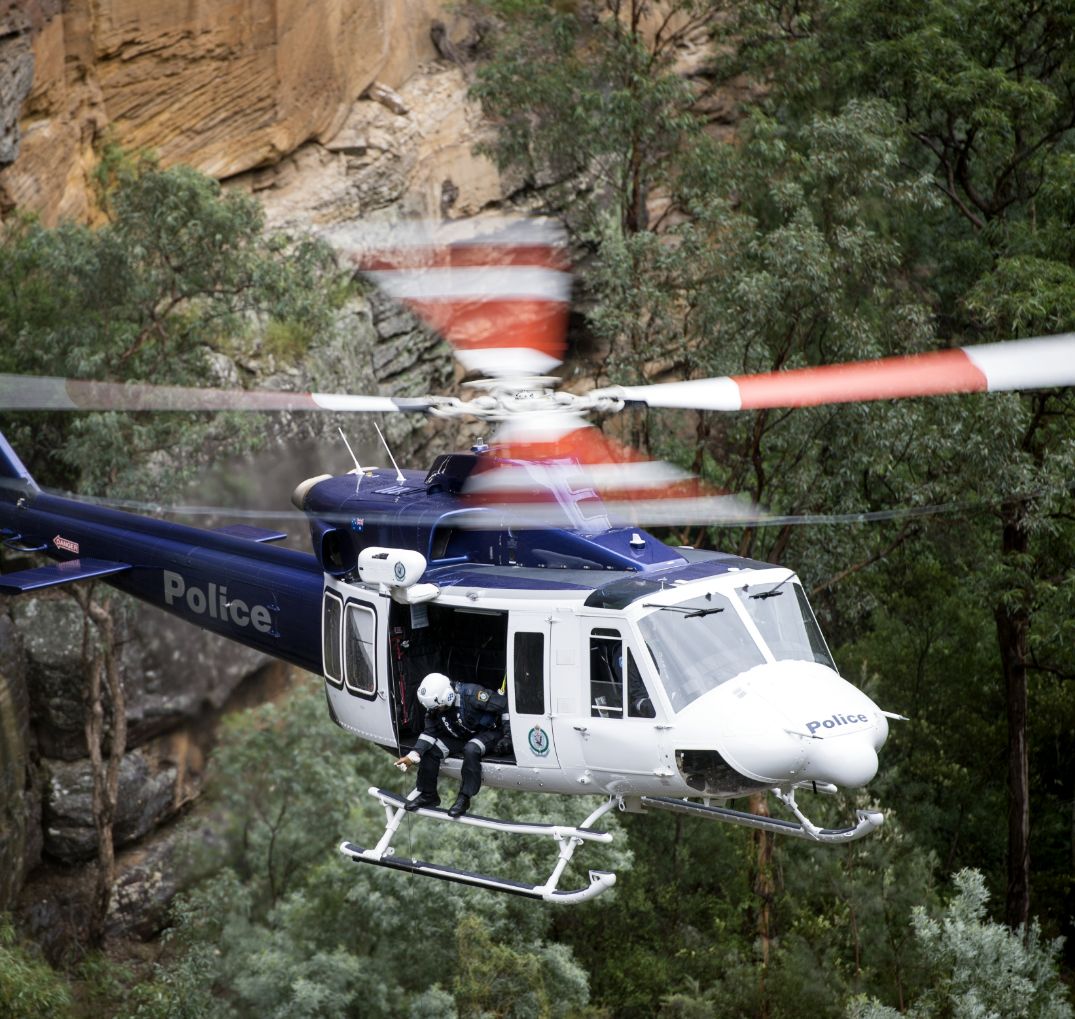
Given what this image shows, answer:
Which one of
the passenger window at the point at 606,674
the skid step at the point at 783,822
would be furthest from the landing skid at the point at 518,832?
the passenger window at the point at 606,674

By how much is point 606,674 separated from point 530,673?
0.43m

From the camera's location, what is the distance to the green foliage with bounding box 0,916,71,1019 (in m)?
12.6

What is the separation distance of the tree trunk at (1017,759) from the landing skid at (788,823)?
881cm

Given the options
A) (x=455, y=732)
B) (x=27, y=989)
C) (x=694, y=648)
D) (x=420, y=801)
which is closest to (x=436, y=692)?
(x=455, y=732)

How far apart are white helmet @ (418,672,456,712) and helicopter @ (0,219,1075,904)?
1.10ft

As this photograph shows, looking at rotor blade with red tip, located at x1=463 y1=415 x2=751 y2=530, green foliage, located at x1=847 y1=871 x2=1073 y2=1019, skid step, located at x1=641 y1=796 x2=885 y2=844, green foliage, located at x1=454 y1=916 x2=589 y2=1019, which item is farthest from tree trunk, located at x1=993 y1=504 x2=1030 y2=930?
rotor blade with red tip, located at x1=463 y1=415 x2=751 y2=530

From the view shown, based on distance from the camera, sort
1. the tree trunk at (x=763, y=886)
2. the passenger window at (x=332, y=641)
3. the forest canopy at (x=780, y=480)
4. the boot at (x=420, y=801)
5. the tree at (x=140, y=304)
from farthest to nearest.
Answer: the tree trunk at (x=763, y=886) < the tree at (x=140, y=304) < the forest canopy at (x=780, y=480) < the passenger window at (x=332, y=641) < the boot at (x=420, y=801)

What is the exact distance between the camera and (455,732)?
7316mm

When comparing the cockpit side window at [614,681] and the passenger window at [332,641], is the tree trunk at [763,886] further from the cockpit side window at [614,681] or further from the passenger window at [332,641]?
the cockpit side window at [614,681]

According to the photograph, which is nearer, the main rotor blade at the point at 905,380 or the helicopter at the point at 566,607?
the main rotor blade at the point at 905,380

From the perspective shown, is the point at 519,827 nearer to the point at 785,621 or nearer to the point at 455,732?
the point at 455,732

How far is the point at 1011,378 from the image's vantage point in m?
5.86

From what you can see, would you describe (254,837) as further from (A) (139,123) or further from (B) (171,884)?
(A) (139,123)

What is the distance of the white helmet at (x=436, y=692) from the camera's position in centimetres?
712
